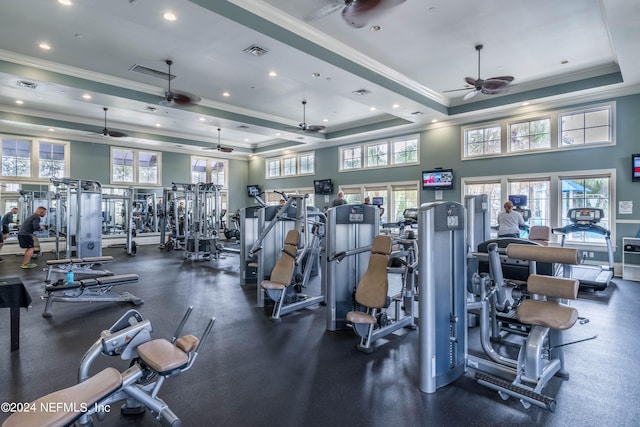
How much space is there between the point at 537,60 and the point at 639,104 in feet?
7.94

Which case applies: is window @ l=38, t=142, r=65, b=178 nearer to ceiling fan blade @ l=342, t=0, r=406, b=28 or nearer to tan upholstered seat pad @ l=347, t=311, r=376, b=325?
ceiling fan blade @ l=342, t=0, r=406, b=28

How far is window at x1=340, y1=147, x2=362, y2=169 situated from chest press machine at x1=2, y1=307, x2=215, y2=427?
10.3m

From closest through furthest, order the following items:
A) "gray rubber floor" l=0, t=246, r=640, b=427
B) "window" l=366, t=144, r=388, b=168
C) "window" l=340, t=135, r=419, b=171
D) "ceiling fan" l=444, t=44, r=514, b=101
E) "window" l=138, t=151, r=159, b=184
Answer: "gray rubber floor" l=0, t=246, r=640, b=427 → "ceiling fan" l=444, t=44, r=514, b=101 → "window" l=340, t=135, r=419, b=171 → "window" l=366, t=144, r=388, b=168 → "window" l=138, t=151, r=159, b=184

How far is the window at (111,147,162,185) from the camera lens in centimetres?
1267

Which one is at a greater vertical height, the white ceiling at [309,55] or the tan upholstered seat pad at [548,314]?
the white ceiling at [309,55]

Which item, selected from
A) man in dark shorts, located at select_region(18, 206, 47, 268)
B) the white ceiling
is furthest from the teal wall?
man in dark shorts, located at select_region(18, 206, 47, 268)

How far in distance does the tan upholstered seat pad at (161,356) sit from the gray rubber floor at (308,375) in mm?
530

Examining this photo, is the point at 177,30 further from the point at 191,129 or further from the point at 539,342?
the point at 191,129

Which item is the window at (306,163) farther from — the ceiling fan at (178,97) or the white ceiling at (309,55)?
the ceiling fan at (178,97)

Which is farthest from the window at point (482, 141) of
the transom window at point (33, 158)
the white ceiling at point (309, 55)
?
the transom window at point (33, 158)

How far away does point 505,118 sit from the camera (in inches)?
337

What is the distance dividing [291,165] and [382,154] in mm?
4564

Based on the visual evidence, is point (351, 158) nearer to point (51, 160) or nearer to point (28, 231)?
point (28, 231)

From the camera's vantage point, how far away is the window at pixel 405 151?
10.5m
